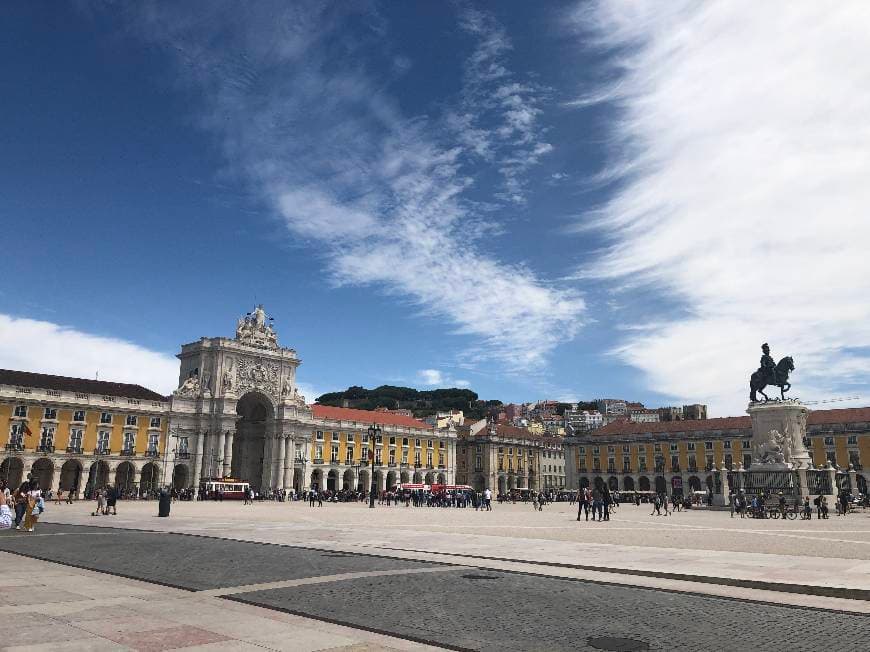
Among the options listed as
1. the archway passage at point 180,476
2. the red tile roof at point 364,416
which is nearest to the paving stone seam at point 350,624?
the archway passage at point 180,476

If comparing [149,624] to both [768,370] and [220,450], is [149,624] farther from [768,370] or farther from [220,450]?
[220,450]

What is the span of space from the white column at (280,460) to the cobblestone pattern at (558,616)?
80.2 meters

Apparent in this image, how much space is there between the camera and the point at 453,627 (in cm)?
801

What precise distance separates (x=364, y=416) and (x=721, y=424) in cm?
5340

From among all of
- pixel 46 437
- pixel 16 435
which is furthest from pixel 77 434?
pixel 16 435

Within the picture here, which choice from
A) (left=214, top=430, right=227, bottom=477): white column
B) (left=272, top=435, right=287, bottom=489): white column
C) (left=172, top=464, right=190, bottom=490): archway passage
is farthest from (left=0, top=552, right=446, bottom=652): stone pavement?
(left=272, top=435, right=287, bottom=489): white column

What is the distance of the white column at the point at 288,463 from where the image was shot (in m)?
88.4

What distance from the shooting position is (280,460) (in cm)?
8838

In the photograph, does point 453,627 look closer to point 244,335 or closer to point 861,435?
point 244,335

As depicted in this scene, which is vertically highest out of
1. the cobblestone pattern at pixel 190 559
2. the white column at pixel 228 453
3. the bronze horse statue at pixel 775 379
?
the bronze horse statue at pixel 775 379

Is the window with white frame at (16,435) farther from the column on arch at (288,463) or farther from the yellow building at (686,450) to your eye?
the yellow building at (686,450)

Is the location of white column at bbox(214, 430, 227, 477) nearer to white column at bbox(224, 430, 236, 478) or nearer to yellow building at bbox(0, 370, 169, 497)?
white column at bbox(224, 430, 236, 478)

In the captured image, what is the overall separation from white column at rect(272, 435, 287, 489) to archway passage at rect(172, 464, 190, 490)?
10872 mm

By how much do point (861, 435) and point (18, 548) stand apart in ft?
316
